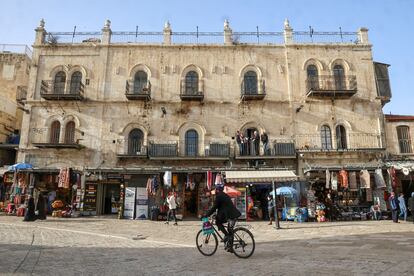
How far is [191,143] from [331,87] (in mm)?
10739

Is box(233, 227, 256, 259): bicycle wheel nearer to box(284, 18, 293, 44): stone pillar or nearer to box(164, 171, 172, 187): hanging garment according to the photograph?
box(164, 171, 172, 187): hanging garment

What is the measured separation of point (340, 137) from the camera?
71.3 ft

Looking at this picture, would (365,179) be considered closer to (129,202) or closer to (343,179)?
(343,179)

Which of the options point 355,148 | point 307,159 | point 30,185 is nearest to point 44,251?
point 30,185

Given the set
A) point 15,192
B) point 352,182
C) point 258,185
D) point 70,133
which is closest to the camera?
point 352,182

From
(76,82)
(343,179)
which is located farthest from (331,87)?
(76,82)

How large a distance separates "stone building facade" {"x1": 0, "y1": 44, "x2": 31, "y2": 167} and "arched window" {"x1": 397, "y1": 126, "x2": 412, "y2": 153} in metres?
28.1

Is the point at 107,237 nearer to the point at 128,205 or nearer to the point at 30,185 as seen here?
the point at 128,205

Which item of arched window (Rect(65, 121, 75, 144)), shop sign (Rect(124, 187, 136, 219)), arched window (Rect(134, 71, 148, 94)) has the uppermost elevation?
arched window (Rect(134, 71, 148, 94))

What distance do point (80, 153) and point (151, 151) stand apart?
505 cm

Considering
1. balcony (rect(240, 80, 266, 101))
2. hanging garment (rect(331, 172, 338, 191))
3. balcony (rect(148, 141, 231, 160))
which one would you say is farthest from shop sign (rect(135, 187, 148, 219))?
hanging garment (rect(331, 172, 338, 191))

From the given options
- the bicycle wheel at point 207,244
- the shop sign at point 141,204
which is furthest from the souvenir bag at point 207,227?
the shop sign at point 141,204

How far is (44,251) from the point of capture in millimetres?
8188

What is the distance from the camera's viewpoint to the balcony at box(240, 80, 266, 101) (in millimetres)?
21188
